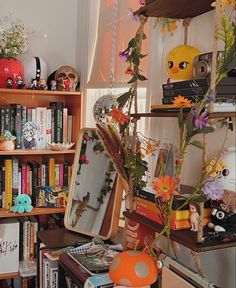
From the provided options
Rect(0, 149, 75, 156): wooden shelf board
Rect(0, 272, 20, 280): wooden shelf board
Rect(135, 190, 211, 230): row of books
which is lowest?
Rect(0, 272, 20, 280): wooden shelf board

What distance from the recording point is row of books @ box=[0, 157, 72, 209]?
2283mm

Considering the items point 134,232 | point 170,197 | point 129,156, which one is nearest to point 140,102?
point 129,156

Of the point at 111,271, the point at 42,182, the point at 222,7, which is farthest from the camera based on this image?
the point at 42,182

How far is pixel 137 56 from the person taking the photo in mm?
1447

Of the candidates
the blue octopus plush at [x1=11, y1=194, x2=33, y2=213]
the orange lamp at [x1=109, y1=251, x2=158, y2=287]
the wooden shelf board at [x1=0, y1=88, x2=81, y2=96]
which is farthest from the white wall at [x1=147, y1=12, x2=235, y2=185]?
the blue octopus plush at [x1=11, y1=194, x2=33, y2=213]

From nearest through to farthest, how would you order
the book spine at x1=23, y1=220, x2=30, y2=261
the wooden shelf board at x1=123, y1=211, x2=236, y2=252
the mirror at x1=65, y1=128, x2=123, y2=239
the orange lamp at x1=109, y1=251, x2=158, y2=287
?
1. the wooden shelf board at x1=123, y1=211, x2=236, y2=252
2. the orange lamp at x1=109, y1=251, x2=158, y2=287
3. the mirror at x1=65, y1=128, x2=123, y2=239
4. the book spine at x1=23, y1=220, x2=30, y2=261

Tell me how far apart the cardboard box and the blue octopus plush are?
0.10 m

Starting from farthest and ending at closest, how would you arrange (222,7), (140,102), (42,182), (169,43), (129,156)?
1. (42,182)
2. (140,102)
3. (169,43)
4. (129,156)
5. (222,7)

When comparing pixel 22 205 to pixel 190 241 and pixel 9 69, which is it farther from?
pixel 190 241

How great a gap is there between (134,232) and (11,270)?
113 cm

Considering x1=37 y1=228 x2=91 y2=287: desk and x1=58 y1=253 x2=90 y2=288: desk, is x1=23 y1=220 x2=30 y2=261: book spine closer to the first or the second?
x1=37 y1=228 x2=91 y2=287: desk

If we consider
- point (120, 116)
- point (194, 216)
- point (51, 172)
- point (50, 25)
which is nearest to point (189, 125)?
point (194, 216)

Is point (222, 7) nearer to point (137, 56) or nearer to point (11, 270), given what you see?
point (137, 56)

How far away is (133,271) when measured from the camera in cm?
115
